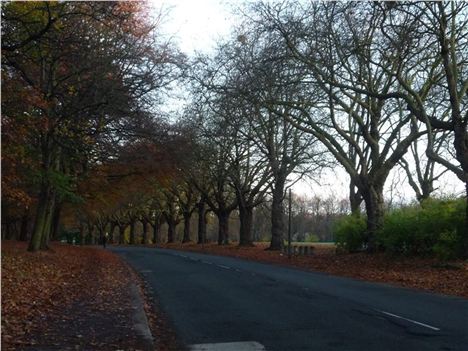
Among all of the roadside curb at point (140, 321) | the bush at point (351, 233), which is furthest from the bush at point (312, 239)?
the roadside curb at point (140, 321)

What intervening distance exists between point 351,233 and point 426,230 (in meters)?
6.59

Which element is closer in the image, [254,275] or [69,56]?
[69,56]

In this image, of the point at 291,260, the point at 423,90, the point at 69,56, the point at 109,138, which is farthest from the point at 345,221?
the point at 69,56

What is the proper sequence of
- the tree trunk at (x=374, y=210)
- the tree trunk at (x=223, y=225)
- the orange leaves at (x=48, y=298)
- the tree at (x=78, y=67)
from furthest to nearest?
the tree trunk at (x=223, y=225)
the tree trunk at (x=374, y=210)
the tree at (x=78, y=67)
the orange leaves at (x=48, y=298)

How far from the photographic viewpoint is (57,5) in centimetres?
1545

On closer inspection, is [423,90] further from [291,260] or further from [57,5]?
[57,5]

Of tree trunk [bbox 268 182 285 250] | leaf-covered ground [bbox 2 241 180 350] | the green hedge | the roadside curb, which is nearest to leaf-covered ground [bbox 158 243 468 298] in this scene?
the green hedge

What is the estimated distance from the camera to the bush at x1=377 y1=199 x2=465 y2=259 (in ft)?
72.5

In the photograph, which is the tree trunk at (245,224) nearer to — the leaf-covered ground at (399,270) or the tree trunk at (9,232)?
the leaf-covered ground at (399,270)

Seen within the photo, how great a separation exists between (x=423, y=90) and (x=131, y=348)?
21.1 m

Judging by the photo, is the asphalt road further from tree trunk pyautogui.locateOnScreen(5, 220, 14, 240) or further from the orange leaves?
tree trunk pyautogui.locateOnScreen(5, 220, 14, 240)

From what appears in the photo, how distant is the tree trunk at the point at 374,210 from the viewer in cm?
2717

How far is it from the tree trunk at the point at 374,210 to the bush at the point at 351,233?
2014mm

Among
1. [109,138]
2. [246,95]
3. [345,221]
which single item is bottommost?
[345,221]
